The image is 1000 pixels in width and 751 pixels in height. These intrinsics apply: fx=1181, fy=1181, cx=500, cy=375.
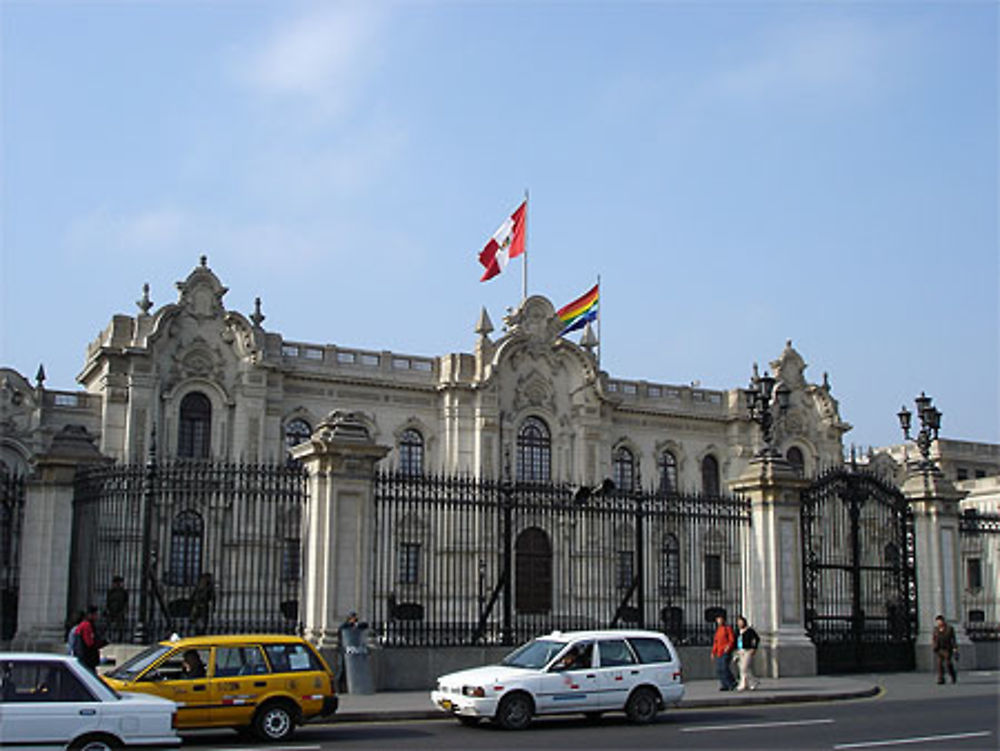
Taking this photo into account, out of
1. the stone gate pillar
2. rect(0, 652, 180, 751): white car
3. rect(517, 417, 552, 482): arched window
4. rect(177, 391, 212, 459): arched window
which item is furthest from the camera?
rect(517, 417, 552, 482): arched window

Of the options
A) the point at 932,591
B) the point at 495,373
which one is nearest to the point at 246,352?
the point at 495,373

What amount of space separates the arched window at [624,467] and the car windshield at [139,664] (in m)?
37.5

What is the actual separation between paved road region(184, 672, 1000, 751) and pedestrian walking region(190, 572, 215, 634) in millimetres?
4630

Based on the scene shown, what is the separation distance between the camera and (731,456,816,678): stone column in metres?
24.7

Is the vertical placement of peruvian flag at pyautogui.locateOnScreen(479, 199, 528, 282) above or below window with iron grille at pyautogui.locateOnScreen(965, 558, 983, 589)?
above

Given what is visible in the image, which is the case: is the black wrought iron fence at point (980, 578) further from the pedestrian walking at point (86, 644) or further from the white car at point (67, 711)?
the white car at point (67, 711)

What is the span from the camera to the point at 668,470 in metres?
53.1

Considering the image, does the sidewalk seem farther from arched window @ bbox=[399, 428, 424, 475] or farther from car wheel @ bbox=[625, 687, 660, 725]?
arched window @ bbox=[399, 428, 424, 475]

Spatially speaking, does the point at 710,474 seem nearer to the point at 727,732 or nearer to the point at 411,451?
the point at 411,451

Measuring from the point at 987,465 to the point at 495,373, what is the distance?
120 ft

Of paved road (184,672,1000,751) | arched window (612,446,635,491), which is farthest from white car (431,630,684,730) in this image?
arched window (612,446,635,491)

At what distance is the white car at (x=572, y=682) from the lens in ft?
54.3

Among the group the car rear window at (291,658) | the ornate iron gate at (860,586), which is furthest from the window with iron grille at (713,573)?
the car rear window at (291,658)

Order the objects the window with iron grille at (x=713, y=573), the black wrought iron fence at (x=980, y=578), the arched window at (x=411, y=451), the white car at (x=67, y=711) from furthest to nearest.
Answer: the arched window at (x=411, y=451), the window with iron grille at (x=713, y=573), the black wrought iron fence at (x=980, y=578), the white car at (x=67, y=711)
